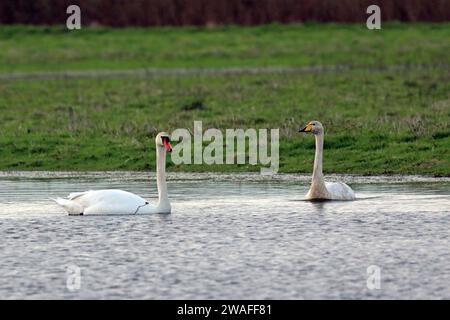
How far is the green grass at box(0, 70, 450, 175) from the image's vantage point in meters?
27.2

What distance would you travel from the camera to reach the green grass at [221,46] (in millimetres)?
44312

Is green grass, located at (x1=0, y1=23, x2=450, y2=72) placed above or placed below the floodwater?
above

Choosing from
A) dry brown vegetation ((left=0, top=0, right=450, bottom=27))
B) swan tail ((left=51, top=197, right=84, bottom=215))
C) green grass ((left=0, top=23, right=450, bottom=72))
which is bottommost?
swan tail ((left=51, top=197, right=84, bottom=215))

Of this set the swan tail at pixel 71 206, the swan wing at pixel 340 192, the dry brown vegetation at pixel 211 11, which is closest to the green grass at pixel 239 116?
the swan wing at pixel 340 192

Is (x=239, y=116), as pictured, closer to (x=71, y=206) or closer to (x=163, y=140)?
(x=163, y=140)

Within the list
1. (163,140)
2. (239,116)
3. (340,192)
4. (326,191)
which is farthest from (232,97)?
(163,140)

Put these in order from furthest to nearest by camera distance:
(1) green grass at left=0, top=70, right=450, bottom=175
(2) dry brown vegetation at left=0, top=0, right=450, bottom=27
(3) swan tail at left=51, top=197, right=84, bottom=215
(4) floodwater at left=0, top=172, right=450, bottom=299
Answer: (2) dry brown vegetation at left=0, top=0, right=450, bottom=27 < (1) green grass at left=0, top=70, right=450, bottom=175 < (3) swan tail at left=51, top=197, right=84, bottom=215 < (4) floodwater at left=0, top=172, right=450, bottom=299

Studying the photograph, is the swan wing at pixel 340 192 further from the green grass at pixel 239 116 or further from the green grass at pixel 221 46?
the green grass at pixel 221 46

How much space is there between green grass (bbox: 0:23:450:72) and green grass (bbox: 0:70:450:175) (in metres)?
5.02

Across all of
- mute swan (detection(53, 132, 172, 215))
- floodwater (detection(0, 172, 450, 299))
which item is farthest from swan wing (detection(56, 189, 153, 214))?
floodwater (detection(0, 172, 450, 299))

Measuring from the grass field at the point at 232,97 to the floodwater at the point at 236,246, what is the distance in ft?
13.0

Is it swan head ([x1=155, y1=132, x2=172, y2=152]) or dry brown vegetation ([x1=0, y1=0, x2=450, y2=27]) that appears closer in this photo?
swan head ([x1=155, y1=132, x2=172, y2=152])

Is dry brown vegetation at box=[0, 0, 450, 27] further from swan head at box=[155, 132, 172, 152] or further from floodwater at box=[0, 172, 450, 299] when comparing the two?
swan head at box=[155, 132, 172, 152]
